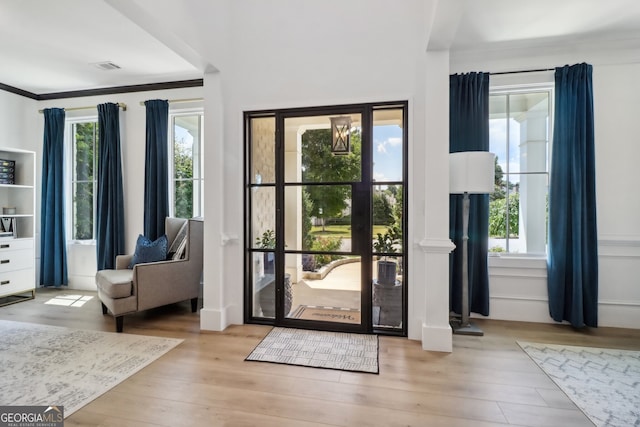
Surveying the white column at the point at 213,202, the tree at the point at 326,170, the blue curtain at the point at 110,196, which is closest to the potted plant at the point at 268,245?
the white column at the point at 213,202

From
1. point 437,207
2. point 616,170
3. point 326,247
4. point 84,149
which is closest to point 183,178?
point 84,149

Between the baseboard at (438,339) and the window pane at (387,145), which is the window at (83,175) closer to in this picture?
the window pane at (387,145)

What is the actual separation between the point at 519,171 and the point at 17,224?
6.42 meters

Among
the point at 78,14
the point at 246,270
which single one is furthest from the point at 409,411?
the point at 78,14

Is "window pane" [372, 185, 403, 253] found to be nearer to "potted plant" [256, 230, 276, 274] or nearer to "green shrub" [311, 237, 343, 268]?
"green shrub" [311, 237, 343, 268]

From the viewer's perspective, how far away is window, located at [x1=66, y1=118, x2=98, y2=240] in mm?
4422

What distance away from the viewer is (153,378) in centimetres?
208

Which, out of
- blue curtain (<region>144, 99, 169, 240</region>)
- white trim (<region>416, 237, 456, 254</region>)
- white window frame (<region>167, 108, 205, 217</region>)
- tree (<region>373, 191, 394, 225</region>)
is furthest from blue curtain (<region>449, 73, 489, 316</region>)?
blue curtain (<region>144, 99, 169, 240</region>)

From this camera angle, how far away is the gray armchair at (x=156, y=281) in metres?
2.89

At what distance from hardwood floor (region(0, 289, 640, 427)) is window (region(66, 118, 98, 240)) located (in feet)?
9.59

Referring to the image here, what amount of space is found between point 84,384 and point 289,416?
Answer: 57.1 inches

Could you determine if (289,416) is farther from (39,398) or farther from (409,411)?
(39,398)

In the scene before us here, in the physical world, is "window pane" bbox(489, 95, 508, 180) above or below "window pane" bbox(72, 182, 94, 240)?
above

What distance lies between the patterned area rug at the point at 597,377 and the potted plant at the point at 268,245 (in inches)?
95.1
